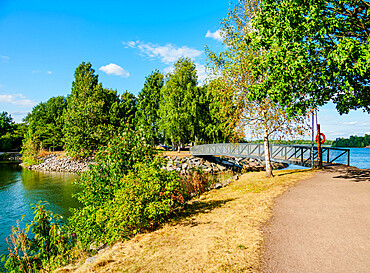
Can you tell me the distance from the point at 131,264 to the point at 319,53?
995 centimetres

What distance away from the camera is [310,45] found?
867 centimetres

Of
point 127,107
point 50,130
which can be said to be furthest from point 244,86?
point 50,130

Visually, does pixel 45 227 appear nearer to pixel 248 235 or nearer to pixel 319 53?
pixel 248 235

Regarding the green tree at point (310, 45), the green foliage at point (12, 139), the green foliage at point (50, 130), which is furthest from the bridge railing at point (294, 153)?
the green foliage at point (12, 139)

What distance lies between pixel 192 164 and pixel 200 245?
79.0ft

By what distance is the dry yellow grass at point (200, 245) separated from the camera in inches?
178

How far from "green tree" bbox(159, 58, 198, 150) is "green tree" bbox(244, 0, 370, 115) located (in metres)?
24.0

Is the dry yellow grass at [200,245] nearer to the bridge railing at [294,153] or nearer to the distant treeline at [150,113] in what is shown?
the distant treeline at [150,113]

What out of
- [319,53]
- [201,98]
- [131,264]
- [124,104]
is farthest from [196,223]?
[124,104]

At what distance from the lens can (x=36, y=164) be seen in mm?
39031

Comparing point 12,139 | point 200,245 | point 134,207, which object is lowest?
point 200,245

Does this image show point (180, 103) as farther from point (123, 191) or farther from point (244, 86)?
point (123, 191)

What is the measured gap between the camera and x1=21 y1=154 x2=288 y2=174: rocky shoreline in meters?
28.2

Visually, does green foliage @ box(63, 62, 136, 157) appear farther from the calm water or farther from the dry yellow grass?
the dry yellow grass
